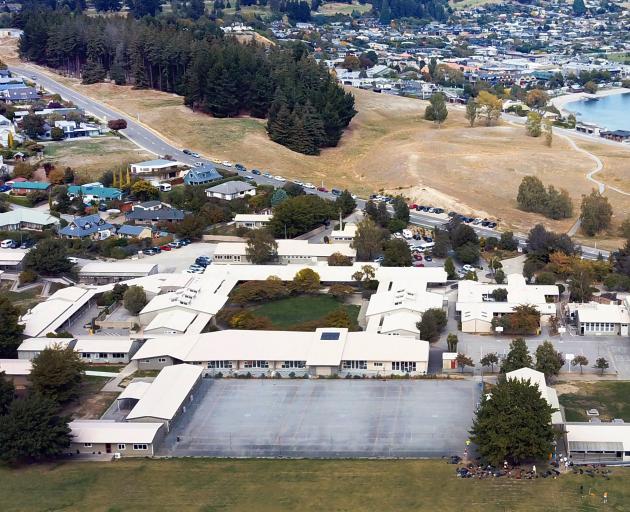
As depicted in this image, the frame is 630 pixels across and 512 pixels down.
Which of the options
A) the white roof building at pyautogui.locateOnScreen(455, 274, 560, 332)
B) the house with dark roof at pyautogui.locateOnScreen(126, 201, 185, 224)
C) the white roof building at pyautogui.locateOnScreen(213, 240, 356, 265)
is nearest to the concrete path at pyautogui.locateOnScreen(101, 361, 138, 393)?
the white roof building at pyautogui.locateOnScreen(213, 240, 356, 265)

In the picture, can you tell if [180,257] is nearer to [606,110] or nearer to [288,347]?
[288,347]

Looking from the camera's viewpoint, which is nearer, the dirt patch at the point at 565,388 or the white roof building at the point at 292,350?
the dirt patch at the point at 565,388

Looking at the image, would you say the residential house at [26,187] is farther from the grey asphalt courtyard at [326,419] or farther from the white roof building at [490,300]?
the grey asphalt courtyard at [326,419]

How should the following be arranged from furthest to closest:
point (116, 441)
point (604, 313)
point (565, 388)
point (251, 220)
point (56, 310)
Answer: point (251, 220) < point (56, 310) < point (604, 313) < point (565, 388) < point (116, 441)

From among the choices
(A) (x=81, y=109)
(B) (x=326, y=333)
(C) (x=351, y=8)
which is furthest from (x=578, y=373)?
(C) (x=351, y=8)

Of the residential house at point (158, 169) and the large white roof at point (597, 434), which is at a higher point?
the large white roof at point (597, 434)

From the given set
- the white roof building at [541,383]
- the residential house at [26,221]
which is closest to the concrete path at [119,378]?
the white roof building at [541,383]

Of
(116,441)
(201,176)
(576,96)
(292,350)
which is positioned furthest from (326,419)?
(576,96)

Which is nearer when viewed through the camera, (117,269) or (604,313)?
(604,313)
